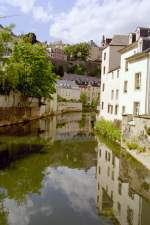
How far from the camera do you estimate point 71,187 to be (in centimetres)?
1631

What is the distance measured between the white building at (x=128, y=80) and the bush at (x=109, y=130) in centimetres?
143

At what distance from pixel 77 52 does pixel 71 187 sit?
14929cm

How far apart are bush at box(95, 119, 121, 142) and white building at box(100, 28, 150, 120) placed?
4.68 feet

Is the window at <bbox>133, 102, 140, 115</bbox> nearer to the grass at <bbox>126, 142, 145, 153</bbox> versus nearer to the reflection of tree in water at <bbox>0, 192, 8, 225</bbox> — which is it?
the grass at <bbox>126, 142, 145, 153</bbox>

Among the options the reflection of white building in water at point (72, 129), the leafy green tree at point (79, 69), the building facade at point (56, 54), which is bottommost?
the reflection of white building in water at point (72, 129)

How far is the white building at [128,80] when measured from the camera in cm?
3006

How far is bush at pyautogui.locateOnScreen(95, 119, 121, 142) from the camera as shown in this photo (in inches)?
1249

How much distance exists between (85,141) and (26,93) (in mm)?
19436

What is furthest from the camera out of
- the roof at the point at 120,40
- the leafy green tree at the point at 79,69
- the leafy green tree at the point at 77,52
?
the leafy green tree at the point at 77,52

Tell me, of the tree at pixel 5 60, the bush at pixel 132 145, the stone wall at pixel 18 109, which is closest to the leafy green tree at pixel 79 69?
the stone wall at pixel 18 109

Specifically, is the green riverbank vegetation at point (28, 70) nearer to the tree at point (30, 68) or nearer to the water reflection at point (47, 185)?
the tree at point (30, 68)

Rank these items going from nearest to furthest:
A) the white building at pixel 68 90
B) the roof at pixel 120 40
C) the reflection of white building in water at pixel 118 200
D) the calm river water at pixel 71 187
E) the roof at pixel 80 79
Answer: the calm river water at pixel 71 187, the reflection of white building in water at pixel 118 200, the roof at pixel 120 40, the white building at pixel 68 90, the roof at pixel 80 79

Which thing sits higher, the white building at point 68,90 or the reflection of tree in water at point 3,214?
the white building at point 68,90

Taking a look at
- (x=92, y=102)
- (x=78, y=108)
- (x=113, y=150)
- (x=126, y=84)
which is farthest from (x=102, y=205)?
(x=92, y=102)
